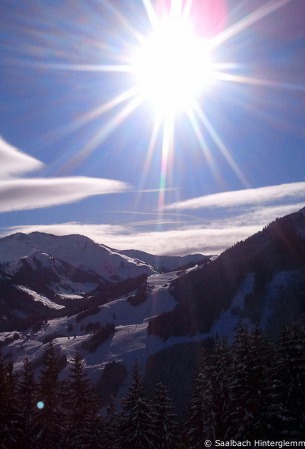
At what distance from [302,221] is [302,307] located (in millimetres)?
54297

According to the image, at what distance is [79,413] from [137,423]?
512cm

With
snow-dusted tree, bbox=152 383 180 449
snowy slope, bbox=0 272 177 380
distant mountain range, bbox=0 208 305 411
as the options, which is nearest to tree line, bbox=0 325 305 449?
snow-dusted tree, bbox=152 383 180 449

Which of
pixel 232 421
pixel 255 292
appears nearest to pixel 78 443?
pixel 232 421

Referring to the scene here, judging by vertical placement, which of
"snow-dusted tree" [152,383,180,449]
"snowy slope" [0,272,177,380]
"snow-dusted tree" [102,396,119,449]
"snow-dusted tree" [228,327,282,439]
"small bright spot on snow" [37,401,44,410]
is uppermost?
"snow-dusted tree" [228,327,282,439]

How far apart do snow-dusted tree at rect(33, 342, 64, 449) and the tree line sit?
7 centimetres

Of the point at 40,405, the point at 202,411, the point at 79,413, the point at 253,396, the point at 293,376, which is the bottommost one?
the point at 79,413

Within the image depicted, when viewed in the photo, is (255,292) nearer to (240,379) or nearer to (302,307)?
(302,307)

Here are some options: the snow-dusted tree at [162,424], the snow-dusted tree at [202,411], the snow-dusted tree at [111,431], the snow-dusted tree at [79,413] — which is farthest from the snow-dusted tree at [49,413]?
the snow-dusted tree at [202,411]

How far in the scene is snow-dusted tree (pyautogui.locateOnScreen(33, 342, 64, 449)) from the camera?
30125mm

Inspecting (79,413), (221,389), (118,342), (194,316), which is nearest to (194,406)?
(221,389)

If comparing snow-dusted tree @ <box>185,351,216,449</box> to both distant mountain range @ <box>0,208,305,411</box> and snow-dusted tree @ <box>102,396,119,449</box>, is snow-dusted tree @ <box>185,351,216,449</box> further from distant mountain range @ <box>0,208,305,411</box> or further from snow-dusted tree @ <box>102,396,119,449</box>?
distant mountain range @ <box>0,208,305,411</box>

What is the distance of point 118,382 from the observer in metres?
124

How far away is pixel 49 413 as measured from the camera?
3059 centimetres

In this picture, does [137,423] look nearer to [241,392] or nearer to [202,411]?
[202,411]
